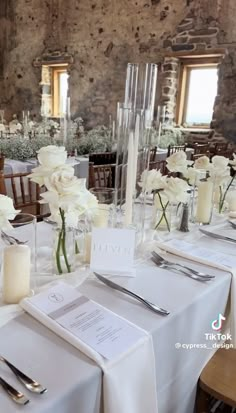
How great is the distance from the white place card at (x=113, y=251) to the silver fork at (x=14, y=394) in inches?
19.8

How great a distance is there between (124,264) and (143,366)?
37 cm

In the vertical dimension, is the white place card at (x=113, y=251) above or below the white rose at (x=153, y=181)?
below

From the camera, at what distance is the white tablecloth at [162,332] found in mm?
743

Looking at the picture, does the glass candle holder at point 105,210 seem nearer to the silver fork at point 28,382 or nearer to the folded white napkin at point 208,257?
the folded white napkin at point 208,257

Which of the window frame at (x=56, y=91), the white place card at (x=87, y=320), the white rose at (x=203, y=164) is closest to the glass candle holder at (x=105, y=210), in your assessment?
the white place card at (x=87, y=320)

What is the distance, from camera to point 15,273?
37.5 inches

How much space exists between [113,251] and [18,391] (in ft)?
1.83

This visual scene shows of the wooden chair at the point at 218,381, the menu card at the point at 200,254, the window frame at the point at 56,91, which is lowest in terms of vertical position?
the wooden chair at the point at 218,381

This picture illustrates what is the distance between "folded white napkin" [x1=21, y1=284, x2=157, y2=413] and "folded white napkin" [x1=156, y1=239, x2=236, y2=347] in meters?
0.48

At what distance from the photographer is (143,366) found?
2.72 ft

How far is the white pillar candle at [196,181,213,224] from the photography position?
1.66 metres

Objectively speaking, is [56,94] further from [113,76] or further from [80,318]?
[80,318]

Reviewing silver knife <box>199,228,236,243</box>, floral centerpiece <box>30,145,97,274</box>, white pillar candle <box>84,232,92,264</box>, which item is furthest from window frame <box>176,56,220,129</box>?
floral centerpiece <box>30,145,97,274</box>

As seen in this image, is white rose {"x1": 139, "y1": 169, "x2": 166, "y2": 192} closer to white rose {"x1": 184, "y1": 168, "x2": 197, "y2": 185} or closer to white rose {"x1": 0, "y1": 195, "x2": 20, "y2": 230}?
white rose {"x1": 184, "y1": 168, "x2": 197, "y2": 185}
